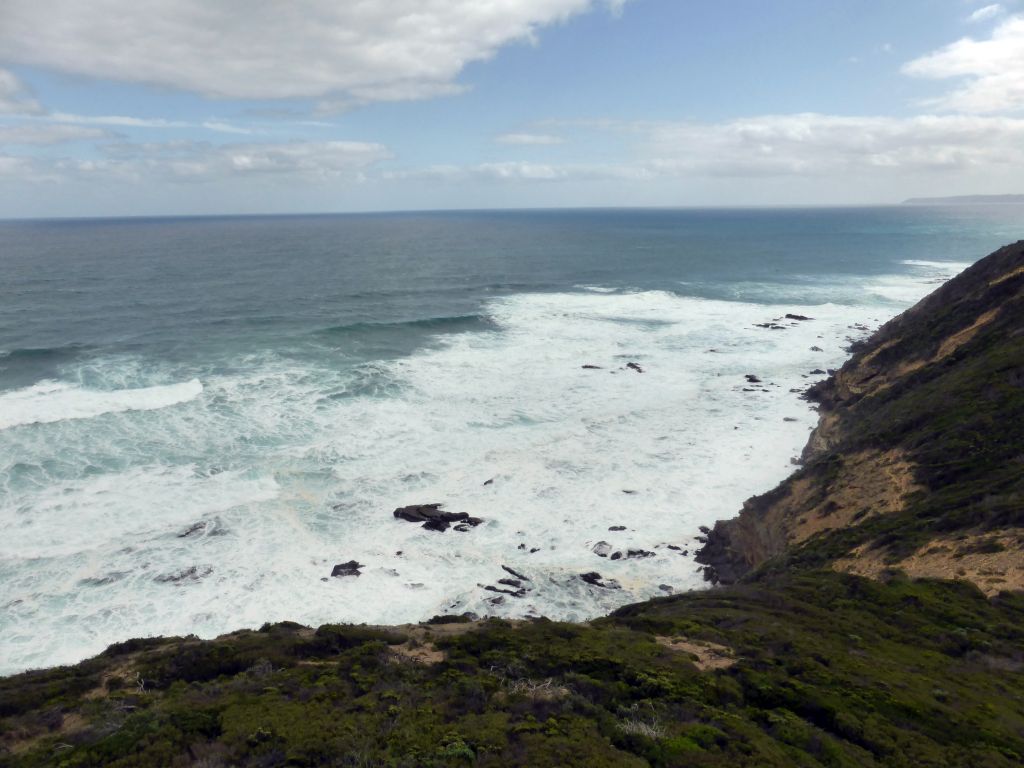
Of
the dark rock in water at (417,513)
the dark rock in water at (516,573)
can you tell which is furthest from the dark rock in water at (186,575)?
the dark rock in water at (516,573)

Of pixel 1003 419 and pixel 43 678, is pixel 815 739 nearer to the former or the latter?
pixel 43 678

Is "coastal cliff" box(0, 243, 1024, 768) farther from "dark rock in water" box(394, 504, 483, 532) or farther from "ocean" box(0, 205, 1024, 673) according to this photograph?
"dark rock in water" box(394, 504, 483, 532)

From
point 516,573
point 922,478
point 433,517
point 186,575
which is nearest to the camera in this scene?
point 922,478

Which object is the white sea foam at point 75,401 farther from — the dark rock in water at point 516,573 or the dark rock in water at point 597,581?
the dark rock in water at point 597,581

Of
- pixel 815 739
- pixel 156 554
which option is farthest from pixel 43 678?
pixel 815 739

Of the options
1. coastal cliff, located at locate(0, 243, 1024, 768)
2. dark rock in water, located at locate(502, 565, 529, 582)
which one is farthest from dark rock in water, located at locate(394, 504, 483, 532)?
coastal cliff, located at locate(0, 243, 1024, 768)

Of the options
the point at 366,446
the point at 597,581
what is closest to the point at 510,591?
the point at 597,581

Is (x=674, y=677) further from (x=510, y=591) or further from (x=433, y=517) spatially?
(x=433, y=517)
